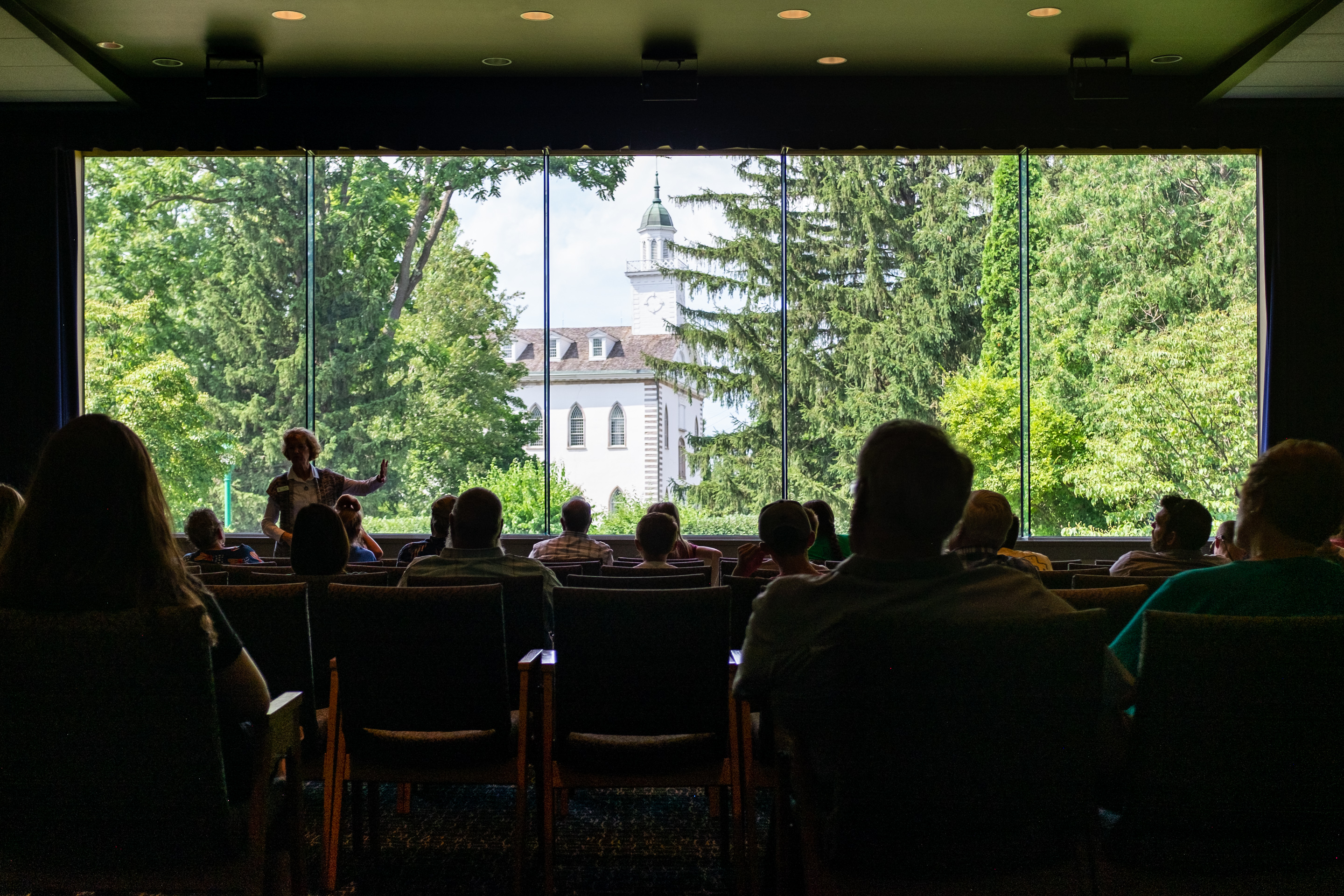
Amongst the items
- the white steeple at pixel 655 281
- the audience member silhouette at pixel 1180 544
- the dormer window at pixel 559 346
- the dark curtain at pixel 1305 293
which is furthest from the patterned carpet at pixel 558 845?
the white steeple at pixel 655 281

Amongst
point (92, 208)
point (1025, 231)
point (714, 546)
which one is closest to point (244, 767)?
point (714, 546)

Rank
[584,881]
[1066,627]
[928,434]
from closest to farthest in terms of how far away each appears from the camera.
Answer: [1066,627] → [928,434] → [584,881]

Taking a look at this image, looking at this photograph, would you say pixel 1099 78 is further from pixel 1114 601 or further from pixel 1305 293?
pixel 1114 601

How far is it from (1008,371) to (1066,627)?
1014cm

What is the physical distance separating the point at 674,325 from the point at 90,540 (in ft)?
27.7

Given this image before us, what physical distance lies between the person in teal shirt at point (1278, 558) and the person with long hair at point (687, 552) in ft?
7.47

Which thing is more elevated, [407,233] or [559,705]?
[407,233]

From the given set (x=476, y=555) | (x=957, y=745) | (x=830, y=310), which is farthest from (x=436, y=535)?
(x=830, y=310)

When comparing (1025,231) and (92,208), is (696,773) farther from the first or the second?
(92,208)

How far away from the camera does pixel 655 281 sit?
32.7 feet

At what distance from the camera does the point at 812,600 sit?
1.64m

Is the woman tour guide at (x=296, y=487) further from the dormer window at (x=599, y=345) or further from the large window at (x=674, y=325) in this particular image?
the dormer window at (x=599, y=345)

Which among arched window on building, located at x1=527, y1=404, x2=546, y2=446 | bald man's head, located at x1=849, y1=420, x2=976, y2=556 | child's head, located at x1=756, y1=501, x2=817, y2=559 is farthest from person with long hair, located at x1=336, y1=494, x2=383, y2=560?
arched window on building, located at x1=527, y1=404, x2=546, y2=446

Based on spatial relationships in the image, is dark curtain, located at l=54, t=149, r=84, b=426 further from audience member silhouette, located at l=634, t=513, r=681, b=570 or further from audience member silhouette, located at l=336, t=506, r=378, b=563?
audience member silhouette, located at l=634, t=513, r=681, b=570
